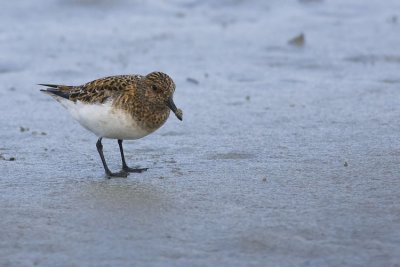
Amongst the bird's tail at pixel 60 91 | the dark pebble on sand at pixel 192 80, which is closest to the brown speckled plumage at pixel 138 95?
the bird's tail at pixel 60 91

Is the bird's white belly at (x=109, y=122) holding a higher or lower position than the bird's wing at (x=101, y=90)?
lower

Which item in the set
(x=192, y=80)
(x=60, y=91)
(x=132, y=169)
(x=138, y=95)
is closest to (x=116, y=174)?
(x=132, y=169)

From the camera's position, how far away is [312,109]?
801cm

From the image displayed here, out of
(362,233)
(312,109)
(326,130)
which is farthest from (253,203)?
(312,109)

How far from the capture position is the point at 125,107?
607cm

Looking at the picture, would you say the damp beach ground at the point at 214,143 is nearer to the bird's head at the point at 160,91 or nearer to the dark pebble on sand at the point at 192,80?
the dark pebble on sand at the point at 192,80

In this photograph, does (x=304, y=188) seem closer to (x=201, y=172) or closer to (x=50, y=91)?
(x=201, y=172)

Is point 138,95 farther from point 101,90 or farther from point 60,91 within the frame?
point 60,91

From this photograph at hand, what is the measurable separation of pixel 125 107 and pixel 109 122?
0.16 metres

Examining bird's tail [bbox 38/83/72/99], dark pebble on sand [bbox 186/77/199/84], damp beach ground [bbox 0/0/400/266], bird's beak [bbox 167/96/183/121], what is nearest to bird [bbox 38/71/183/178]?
bird's beak [bbox 167/96/183/121]

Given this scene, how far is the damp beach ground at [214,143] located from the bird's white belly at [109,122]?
1.07 ft

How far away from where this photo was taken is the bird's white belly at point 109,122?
6031mm

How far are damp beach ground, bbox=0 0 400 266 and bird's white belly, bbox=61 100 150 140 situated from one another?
33 centimetres

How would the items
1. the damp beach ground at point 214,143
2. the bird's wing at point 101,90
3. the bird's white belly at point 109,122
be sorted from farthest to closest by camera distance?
the bird's wing at point 101,90 < the bird's white belly at point 109,122 < the damp beach ground at point 214,143
